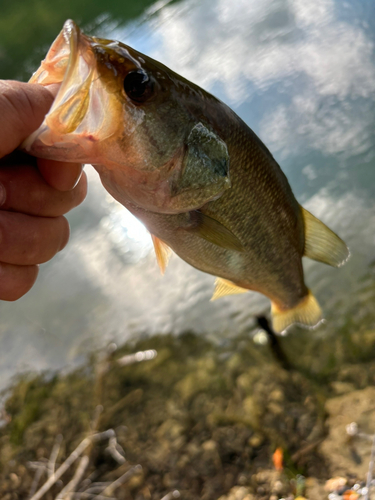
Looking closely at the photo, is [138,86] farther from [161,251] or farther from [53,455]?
[53,455]

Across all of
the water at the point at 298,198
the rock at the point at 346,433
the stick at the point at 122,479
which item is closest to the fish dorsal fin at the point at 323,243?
the rock at the point at 346,433

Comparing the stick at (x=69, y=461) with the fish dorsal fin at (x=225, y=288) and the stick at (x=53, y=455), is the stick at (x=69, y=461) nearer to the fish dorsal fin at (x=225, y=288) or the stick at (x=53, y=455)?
the stick at (x=53, y=455)

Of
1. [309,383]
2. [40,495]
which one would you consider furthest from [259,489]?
[40,495]

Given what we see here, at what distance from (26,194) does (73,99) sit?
0.48 metres

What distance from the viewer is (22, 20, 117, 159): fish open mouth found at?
91 cm

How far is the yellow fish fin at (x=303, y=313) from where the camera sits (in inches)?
89.5

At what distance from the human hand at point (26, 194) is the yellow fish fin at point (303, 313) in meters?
1.46

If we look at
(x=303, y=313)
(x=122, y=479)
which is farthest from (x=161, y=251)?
(x=122, y=479)

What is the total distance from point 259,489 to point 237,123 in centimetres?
275

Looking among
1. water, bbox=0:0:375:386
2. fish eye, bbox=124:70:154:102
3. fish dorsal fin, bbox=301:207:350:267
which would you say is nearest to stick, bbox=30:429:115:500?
water, bbox=0:0:375:386

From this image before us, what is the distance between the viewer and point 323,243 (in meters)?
1.88

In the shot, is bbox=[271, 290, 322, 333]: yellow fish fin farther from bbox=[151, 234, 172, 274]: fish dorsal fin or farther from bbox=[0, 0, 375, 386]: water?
bbox=[0, 0, 375, 386]: water

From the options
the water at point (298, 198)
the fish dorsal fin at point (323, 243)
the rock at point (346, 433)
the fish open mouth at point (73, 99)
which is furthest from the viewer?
the water at point (298, 198)

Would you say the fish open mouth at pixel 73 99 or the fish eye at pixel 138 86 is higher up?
the fish open mouth at pixel 73 99
